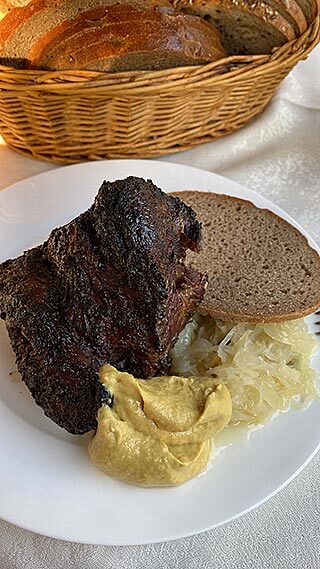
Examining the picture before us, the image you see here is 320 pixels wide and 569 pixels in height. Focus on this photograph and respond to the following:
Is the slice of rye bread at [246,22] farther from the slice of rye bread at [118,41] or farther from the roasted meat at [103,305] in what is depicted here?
the roasted meat at [103,305]

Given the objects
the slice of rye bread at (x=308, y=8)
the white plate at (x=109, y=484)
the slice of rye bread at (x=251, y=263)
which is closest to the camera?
the white plate at (x=109, y=484)

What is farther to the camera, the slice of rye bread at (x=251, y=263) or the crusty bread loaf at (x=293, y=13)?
the crusty bread loaf at (x=293, y=13)

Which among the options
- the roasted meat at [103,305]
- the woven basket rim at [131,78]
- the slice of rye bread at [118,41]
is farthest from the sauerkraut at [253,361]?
the slice of rye bread at [118,41]

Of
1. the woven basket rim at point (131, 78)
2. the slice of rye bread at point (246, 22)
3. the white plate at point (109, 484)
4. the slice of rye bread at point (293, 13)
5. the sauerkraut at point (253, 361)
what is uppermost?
the slice of rye bread at point (293, 13)

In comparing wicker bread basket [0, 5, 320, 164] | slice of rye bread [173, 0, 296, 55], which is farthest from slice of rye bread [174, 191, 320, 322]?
slice of rye bread [173, 0, 296, 55]

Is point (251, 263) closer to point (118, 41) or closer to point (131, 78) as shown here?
point (131, 78)

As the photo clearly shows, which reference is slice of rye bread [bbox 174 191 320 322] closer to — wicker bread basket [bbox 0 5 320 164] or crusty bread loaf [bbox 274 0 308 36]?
wicker bread basket [bbox 0 5 320 164]

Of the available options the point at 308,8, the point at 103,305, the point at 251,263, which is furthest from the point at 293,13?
the point at 103,305

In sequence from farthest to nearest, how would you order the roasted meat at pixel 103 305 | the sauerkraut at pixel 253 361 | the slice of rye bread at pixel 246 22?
1. the slice of rye bread at pixel 246 22
2. the sauerkraut at pixel 253 361
3. the roasted meat at pixel 103 305
